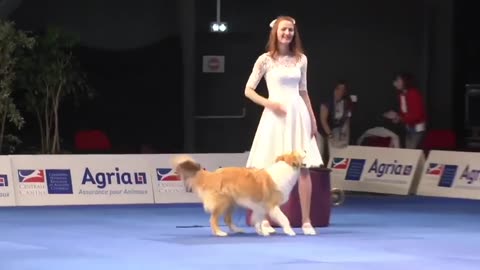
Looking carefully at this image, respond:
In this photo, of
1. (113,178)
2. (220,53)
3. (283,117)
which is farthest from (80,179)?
(220,53)

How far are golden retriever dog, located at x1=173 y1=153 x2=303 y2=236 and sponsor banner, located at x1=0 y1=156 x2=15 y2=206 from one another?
14.0 ft

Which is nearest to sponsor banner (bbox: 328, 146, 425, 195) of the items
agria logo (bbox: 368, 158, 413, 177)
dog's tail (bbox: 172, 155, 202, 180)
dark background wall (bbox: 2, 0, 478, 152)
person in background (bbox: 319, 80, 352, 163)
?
agria logo (bbox: 368, 158, 413, 177)

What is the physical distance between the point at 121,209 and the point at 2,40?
3651mm

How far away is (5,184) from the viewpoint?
537 inches

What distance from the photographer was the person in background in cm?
1705

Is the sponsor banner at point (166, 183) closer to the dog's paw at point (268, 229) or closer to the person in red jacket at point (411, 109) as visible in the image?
the dog's paw at point (268, 229)

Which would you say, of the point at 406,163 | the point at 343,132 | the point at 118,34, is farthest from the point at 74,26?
the point at 406,163

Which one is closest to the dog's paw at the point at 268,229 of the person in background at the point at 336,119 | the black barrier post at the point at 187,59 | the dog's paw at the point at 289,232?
the dog's paw at the point at 289,232

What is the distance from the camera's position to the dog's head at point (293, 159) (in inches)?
396

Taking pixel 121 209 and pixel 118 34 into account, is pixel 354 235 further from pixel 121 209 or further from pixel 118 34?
pixel 118 34

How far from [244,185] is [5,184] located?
468 centimetres

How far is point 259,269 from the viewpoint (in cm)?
804

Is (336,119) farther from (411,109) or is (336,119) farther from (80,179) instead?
(80,179)

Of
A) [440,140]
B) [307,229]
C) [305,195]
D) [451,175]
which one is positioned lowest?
[451,175]
